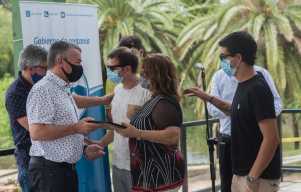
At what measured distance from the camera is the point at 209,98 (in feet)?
15.2

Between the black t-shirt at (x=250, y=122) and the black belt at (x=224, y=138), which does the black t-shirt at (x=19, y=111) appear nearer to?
the black t-shirt at (x=250, y=122)

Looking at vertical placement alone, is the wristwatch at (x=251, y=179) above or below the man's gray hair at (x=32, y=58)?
below

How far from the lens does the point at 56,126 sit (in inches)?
143

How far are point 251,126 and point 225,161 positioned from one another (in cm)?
162

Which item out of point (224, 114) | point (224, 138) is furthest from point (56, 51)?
point (224, 138)

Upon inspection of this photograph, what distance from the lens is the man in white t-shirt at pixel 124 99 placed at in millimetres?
4242

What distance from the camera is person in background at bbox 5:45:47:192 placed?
423 centimetres

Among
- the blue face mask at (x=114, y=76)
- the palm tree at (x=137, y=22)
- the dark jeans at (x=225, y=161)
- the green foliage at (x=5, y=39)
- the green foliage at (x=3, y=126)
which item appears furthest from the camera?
the green foliage at (x=5, y=39)

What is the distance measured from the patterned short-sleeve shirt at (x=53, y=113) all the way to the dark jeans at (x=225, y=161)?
5.79 ft

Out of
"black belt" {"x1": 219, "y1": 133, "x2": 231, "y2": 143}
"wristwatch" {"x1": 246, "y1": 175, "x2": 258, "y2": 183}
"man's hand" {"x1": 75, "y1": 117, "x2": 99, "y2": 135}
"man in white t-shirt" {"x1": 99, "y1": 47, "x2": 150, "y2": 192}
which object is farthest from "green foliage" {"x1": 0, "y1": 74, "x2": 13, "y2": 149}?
"wristwatch" {"x1": 246, "y1": 175, "x2": 258, "y2": 183}

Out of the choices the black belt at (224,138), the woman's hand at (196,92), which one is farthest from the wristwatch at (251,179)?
the black belt at (224,138)

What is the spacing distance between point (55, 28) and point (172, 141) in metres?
1.84

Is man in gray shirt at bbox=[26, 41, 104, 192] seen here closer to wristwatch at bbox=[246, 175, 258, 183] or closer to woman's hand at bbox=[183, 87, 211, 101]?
woman's hand at bbox=[183, 87, 211, 101]

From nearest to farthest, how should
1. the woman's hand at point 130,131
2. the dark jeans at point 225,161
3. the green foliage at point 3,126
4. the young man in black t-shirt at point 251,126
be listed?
the young man in black t-shirt at point 251,126
the woman's hand at point 130,131
the dark jeans at point 225,161
the green foliage at point 3,126
